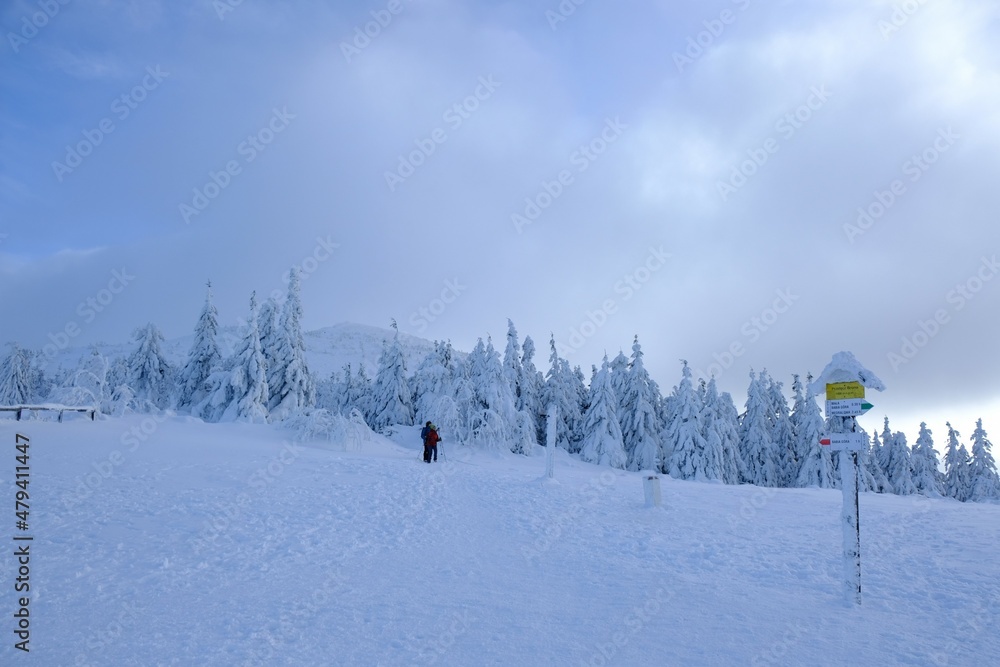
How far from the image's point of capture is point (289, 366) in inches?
1572

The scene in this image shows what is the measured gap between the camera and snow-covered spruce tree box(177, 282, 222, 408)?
45.2m

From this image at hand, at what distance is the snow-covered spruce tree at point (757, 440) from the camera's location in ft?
162

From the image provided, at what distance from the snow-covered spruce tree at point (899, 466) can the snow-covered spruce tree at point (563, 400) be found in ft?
102

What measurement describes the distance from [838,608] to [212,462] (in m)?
17.3

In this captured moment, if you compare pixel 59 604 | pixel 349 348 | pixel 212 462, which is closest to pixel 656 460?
pixel 212 462

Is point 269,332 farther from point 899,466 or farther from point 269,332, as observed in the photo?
point 899,466

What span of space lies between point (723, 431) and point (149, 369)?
→ 51.0 meters

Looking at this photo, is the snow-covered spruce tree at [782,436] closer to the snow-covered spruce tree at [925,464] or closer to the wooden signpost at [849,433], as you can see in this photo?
the snow-covered spruce tree at [925,464]

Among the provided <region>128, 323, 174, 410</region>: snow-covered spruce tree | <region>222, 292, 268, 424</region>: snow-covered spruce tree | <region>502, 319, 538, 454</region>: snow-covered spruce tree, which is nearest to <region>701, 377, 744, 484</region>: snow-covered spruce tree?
<region>502, 319, 538, 454</region>: snow-covered spruce tree

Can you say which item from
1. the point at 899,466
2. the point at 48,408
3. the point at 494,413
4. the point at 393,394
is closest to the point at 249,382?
the point at 48,408

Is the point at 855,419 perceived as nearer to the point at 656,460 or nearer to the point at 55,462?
the point at 55,462

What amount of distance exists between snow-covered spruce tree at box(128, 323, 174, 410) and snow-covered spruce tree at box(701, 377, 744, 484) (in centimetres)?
4775

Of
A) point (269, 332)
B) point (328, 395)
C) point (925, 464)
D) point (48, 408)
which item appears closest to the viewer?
point (48, 408)

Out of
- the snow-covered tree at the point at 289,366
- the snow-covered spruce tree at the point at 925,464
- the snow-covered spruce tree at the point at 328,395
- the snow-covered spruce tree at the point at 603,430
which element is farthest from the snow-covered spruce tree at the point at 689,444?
the snow-covered spruce tree at the point at 328,395
